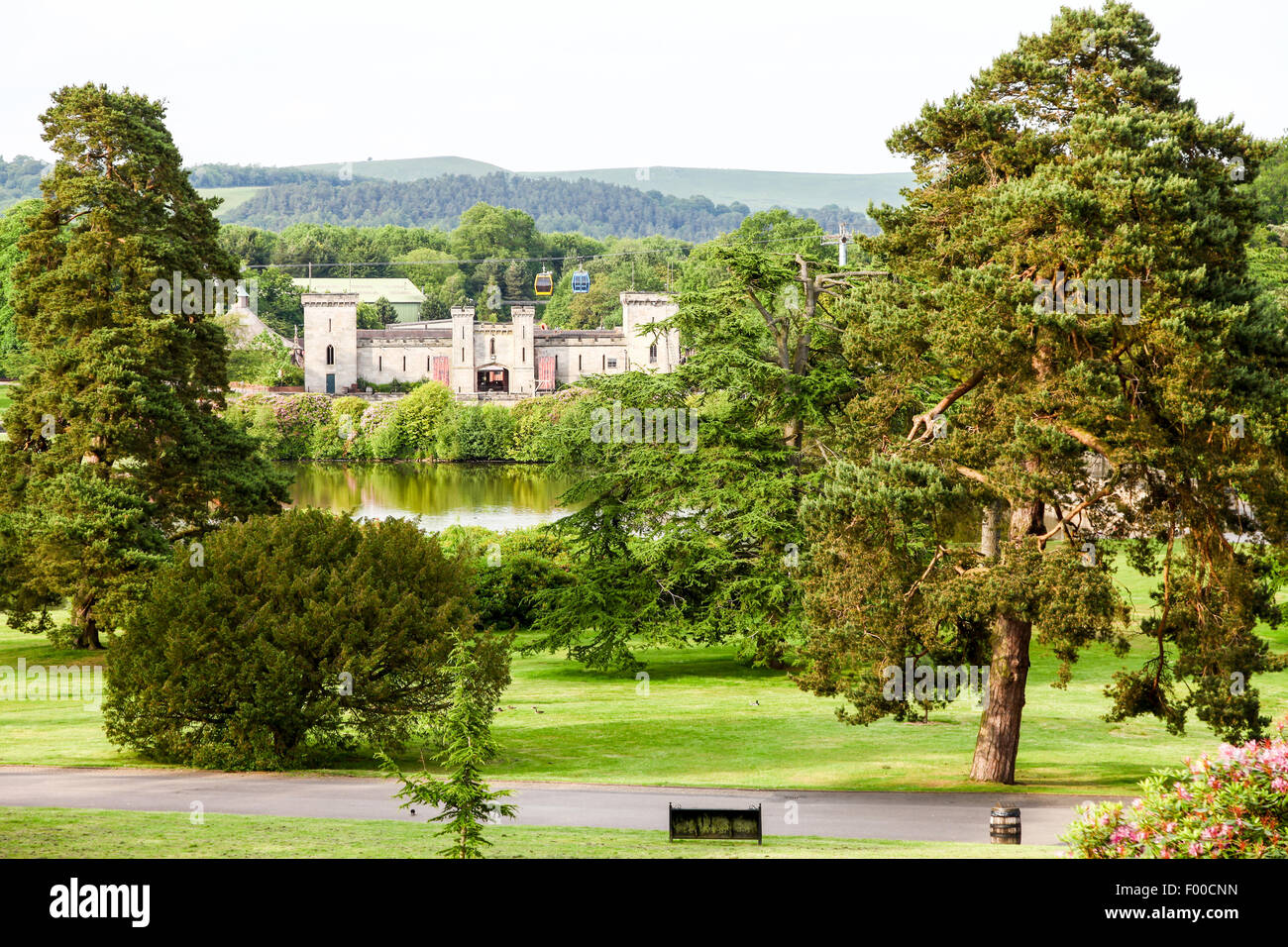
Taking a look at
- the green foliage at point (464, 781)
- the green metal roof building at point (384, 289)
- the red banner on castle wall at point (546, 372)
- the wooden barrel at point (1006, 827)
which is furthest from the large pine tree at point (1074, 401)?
the green metal roof building at point (384, 289)

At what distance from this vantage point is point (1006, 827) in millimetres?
13852

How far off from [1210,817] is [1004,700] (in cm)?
814

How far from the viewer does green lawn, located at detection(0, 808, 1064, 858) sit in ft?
39.6

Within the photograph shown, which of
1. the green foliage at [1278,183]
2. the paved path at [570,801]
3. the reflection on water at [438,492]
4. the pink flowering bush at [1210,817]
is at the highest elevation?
the green foliage at [1278,183]

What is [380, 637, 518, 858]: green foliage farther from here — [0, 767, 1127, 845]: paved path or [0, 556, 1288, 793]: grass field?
[0, 556, 1288, 793]: grass field

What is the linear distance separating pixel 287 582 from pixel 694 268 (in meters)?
14.5

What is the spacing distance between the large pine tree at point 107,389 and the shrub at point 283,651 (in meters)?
8.36

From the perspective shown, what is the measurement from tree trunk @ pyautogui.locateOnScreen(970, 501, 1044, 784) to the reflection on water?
35100 mm

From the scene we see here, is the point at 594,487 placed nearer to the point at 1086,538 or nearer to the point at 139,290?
the point at 139,290

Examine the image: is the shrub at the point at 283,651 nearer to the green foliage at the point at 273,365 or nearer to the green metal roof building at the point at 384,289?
the green foliage at the point at 273,365

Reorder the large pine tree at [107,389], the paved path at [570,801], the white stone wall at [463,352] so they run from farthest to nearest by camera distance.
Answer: the white stone wall at [463,352] → the large pine tree at [107,389] → the paved path at [570,801]

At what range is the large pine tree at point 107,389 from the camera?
2689cm

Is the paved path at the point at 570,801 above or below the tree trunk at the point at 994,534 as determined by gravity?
below
